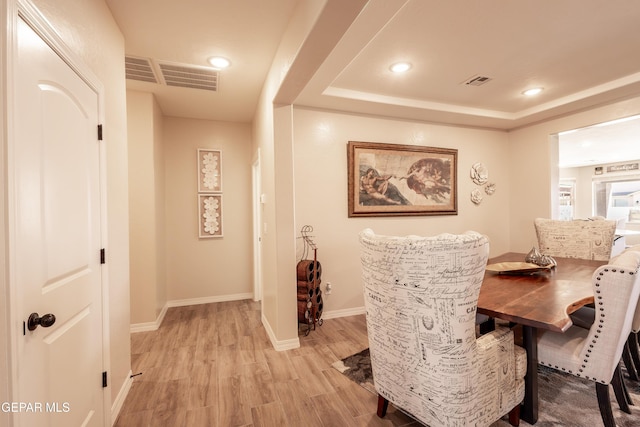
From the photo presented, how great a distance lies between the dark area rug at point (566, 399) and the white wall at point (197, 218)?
2.47 m

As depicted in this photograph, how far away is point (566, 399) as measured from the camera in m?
1.82

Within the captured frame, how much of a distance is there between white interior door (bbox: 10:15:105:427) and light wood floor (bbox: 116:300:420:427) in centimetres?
50

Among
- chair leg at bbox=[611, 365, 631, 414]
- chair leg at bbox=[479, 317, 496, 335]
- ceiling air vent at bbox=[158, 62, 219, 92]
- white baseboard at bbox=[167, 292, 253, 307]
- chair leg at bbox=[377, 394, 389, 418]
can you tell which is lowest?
white baseboard at bbox=[167, 292, 253, 307]

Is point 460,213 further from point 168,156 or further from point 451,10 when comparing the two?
point 168,156

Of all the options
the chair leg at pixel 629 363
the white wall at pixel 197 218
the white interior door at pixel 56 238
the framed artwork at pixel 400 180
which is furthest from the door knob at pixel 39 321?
the chair leg at pixel 629 363

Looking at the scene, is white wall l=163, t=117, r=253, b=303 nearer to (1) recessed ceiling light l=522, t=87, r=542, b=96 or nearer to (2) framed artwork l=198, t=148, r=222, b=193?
(2) framed artwork l=198, t=148, r=222, b=193

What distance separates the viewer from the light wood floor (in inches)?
68.3

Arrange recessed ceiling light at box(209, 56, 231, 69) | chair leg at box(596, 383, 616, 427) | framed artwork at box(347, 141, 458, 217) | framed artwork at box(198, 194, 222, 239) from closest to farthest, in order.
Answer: chair leg at box(596, 383, 616, 427), recessed ceiling light at box(209, 56, 231, 69), framed artwork at box(347, 141, 458, 217), framed artwork at box(198, 194, 222, 239)

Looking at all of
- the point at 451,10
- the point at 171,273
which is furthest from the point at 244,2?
the point at 171,273

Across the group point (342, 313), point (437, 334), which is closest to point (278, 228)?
point (342, 313)

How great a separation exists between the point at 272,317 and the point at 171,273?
1997 millimetres

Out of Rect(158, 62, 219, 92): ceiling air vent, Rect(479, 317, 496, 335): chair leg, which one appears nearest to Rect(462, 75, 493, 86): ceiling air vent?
Rect(479, 317, 496, 335): chair leg

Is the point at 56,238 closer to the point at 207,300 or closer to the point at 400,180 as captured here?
the point at 207,300

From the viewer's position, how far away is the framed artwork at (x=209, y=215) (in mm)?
4051
